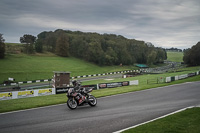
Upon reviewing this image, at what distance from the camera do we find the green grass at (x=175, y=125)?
761 cm

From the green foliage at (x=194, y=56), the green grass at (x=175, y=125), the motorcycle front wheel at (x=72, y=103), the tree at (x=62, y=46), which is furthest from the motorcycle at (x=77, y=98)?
the green foliage at (x=194, y=56)

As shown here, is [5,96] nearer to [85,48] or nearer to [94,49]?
[94,49]

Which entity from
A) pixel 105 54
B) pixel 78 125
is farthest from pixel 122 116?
pixel 105 54

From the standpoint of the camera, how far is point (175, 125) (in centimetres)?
826

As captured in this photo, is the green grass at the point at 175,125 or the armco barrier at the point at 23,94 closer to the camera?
the green grass at the point at 175,125

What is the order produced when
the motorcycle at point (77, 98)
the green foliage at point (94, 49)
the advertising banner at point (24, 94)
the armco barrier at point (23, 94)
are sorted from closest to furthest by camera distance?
the motorcycle at point (77, 98)
the armco barrier at point (23, 94)
the advertising banner at point (24, 94)
the green foliage at point (94, 49)

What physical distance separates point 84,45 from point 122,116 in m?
77.7

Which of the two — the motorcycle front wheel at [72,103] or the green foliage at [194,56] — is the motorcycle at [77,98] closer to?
the motorcycle front wheel at [72,103]

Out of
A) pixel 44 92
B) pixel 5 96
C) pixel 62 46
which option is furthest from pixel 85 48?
pixel 5 96

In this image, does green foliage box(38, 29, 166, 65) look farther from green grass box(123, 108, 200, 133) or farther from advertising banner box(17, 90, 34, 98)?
green grass box(123, 108, 200, 133)

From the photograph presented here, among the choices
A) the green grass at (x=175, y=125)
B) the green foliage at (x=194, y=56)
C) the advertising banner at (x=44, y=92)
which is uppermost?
the green foliage at (x=194, y=56)

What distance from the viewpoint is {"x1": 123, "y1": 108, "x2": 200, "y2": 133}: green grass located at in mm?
7605

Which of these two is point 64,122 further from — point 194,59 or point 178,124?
point 194,59

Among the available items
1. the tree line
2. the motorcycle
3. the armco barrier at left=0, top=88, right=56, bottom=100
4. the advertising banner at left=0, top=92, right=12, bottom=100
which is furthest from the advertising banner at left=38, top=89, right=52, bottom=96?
the tree line
